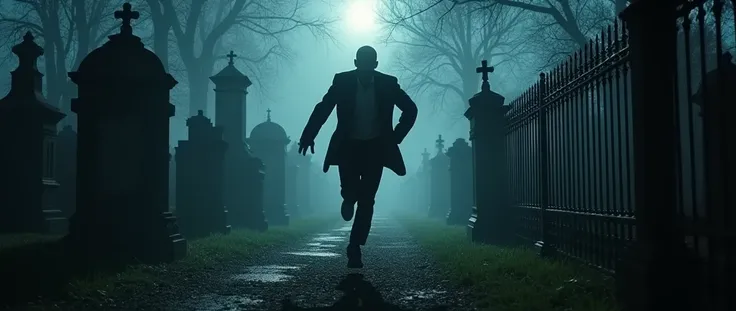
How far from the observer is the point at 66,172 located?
47.9ft

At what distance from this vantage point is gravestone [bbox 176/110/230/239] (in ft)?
38.6

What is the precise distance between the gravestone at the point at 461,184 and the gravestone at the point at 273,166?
4.72 meters

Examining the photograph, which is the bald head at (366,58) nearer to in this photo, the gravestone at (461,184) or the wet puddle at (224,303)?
the wet puddle at (224,303)

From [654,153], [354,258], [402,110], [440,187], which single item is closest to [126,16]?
[402,110]

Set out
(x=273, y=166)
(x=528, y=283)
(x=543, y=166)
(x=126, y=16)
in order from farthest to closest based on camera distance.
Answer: (x=273, y=166) → (x=126, y=16) → (x=543, y=166) → (x=528, y=283)

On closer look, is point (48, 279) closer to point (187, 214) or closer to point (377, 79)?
point (377, 79)

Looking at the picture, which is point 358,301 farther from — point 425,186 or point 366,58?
point 425,186

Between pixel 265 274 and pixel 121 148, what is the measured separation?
7.68 ft

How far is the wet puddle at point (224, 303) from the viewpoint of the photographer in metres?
4.26

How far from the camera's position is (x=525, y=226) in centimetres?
873

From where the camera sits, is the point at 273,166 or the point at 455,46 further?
the point at 455,46

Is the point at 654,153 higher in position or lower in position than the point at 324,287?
higher

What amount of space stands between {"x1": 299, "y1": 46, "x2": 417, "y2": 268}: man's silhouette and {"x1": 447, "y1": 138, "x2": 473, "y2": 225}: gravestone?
11.7 m

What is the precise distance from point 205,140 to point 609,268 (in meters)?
8.60
